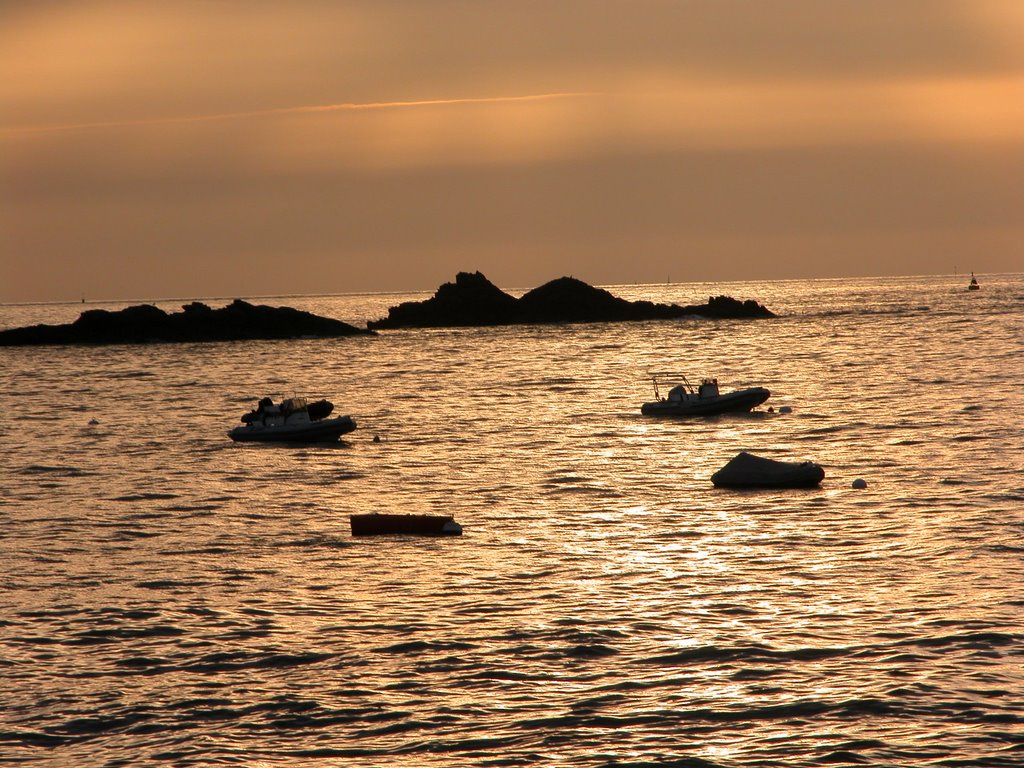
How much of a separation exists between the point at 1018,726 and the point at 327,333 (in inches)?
6725

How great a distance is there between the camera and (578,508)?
3856 cm

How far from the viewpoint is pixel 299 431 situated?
5991 centimetres

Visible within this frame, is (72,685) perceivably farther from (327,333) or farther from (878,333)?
(327,333)

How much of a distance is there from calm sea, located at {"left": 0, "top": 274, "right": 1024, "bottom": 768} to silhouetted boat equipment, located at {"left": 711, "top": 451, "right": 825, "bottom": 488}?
597mm

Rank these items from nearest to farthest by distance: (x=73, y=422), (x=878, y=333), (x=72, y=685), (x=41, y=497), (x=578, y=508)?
(x=72, y=685), (x=578, y=508), (x=41, y=497), (x=73, y=422), (x=878, y=333)

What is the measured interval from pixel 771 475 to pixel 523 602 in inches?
673

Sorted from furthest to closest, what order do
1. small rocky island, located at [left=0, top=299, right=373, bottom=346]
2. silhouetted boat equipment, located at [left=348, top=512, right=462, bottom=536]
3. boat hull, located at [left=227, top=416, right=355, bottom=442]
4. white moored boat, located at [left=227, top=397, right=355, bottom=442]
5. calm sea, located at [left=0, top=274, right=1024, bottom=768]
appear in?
small rocky island, located at [left=0, top=299, right=373, bottom=346], white moored boat, located at [left=227, top=397, right=355, bottom=442], boat hull, located at [left=227, top=416, right=355, bottom=442], silhouetted boat equipment, located at [left=348, top=512, right=462, bottom=536], calm sea, located at [left=0, top=274, right=1024, bottom=768]

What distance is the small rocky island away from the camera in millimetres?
168500

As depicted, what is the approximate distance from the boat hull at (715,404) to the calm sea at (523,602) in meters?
5.07

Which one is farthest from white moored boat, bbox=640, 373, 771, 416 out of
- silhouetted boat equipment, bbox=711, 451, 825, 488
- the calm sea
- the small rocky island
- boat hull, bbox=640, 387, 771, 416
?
the small rocky island

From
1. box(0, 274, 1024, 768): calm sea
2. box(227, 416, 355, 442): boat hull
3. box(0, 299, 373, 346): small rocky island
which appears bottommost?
box(0, 274, 1024, 768): calm sea

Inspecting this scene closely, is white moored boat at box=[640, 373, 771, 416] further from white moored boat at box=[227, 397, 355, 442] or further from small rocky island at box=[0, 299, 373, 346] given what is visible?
small rocky island at box=[0, 299, 373, 346]

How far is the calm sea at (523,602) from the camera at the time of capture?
18.2 m

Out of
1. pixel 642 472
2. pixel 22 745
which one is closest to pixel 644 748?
pixel 22 745
